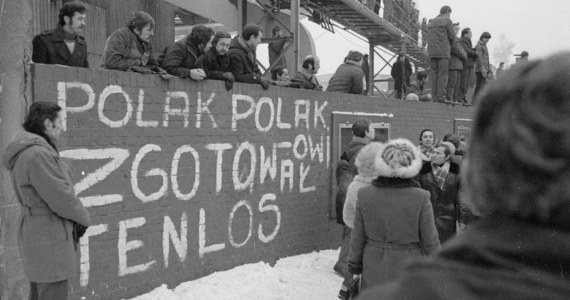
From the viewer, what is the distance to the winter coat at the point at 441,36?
1236 centimetres

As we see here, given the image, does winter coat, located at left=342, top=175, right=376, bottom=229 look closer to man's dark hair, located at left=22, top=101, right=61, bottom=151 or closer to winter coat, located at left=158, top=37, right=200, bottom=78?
winter coat, located at left=158, top=37, right=200, bottom=78

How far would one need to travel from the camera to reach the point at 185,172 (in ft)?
20.5

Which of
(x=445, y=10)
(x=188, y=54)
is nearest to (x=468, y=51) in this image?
(x=445, y=10)

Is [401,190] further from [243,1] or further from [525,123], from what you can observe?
[243,1]

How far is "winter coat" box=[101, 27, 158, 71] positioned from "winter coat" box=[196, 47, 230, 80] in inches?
28.0

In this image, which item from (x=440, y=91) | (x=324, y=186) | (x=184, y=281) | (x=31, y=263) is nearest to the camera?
(x=31, y=263)

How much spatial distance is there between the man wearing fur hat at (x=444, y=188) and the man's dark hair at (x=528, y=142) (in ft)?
17.0

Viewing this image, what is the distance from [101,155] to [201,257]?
5.69ft

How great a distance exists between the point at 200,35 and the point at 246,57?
3.12 feet

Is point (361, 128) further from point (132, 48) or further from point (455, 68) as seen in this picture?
point (455, 68)

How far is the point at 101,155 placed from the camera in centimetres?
532

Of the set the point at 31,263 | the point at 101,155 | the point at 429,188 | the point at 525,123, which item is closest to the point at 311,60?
the point at 429,188

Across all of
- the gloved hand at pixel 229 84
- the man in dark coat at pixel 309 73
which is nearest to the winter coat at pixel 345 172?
the man in dark coat at pixel 309 73

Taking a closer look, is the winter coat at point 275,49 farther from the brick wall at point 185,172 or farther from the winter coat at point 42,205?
the winter coat at point 42,205
